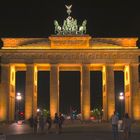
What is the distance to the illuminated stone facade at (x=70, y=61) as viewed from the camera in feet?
316

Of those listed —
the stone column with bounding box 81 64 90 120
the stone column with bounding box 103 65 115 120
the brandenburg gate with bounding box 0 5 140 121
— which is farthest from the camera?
the brandenburg gate with bounding box 0 5 140 121

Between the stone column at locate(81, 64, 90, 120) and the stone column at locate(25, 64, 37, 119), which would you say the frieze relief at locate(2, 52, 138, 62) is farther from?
the stone column at locate(25, 64, 37, 119)

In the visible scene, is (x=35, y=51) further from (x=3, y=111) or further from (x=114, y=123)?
(x=114, y=123)

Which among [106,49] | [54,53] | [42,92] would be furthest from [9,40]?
[42,92]

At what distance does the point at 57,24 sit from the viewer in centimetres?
9869

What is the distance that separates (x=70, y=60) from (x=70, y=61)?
0.81 ft

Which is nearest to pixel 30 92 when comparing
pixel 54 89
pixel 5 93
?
pixel 54 89

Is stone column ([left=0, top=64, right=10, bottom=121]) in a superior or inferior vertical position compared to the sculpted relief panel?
inferior

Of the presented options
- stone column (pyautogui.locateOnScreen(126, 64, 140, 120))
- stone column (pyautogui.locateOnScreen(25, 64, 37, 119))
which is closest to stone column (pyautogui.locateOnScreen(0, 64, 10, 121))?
stone column (pyautogui.locateOnScreen(25, 64, 37, 119))

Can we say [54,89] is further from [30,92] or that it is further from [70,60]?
[70,60]

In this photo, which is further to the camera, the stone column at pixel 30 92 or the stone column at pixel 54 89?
the stone column at pixel 30 92

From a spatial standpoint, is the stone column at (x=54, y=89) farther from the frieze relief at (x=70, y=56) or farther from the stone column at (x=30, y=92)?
the stone column at (x=30, y=92)

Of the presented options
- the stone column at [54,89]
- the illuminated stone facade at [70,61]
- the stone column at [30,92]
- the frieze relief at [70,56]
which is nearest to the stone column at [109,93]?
the illuminated stone facade at [70,61]

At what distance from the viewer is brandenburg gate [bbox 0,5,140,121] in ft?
316
